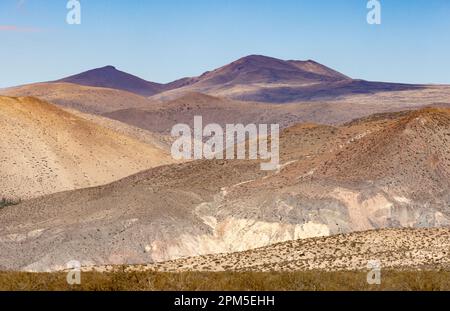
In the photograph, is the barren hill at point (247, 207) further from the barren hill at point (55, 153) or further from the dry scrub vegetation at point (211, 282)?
the dry scrub vegetation at point (211, 282)

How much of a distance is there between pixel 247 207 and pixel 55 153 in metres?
46.2

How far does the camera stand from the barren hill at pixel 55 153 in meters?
87.8

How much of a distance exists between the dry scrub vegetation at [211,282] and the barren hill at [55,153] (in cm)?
6777

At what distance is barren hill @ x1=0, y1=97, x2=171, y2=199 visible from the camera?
8781 cm

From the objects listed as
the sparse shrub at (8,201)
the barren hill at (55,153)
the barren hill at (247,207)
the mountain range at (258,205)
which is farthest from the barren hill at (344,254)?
the barren hill at (55,153)

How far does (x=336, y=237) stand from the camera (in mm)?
41219

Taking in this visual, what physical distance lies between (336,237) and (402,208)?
13499 mm

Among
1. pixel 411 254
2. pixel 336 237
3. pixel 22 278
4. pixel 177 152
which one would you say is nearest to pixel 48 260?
pixel 336 237

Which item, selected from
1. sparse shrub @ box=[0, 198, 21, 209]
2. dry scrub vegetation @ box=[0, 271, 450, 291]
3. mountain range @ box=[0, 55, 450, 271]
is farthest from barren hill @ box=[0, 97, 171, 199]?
dry scrub vegetation @ box=[0, 271, 450, 291]

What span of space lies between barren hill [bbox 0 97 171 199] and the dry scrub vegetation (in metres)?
67.8
